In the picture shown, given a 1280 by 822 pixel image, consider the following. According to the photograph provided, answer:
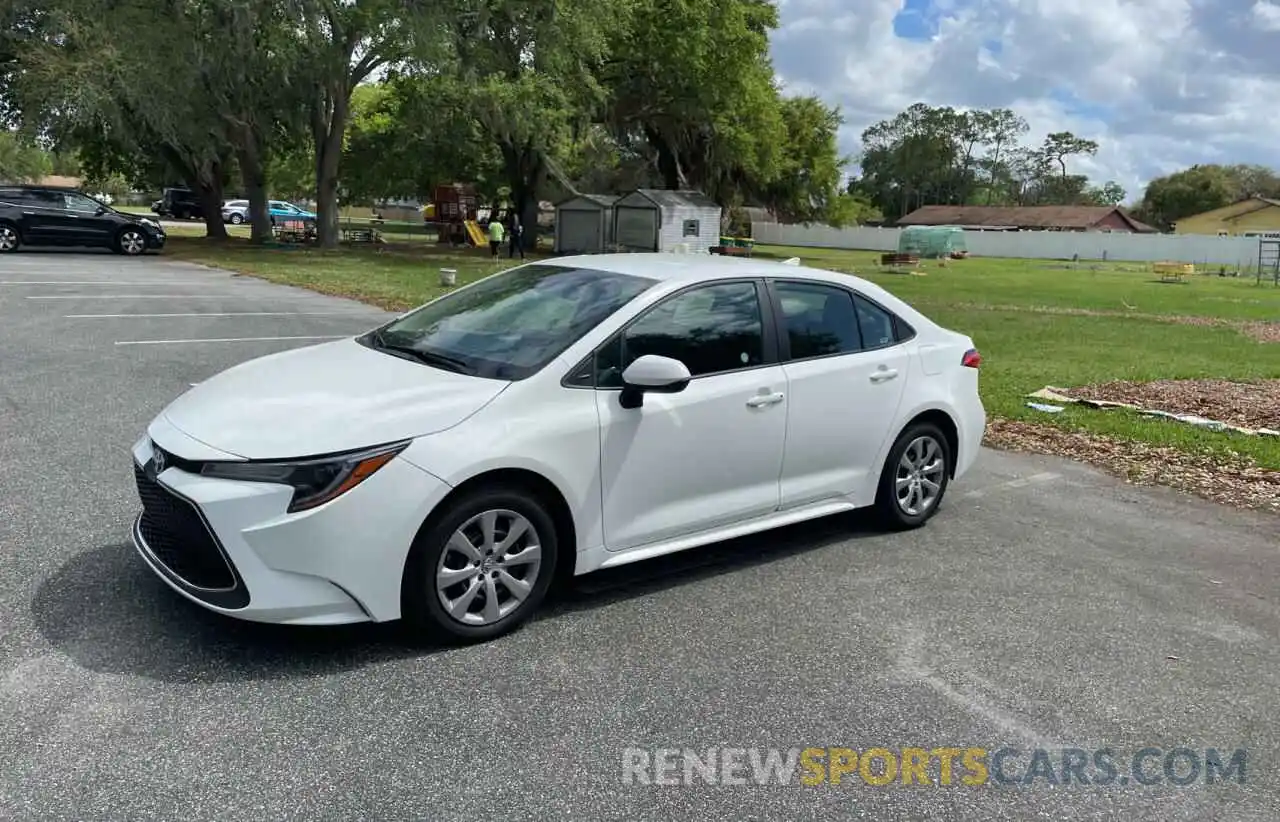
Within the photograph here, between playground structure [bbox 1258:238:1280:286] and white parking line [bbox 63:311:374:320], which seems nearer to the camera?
white parking line [bbox 63:311:374:320]

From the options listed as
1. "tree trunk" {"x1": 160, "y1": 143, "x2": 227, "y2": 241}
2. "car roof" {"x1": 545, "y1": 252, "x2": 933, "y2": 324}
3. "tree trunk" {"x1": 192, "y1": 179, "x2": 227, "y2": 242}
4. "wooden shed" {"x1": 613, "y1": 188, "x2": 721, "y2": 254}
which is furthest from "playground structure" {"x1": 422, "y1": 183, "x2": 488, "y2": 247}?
"car roof" {"x1": 545, "y1": 252, "x2": 933, "y2": 324}

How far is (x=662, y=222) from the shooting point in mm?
38250

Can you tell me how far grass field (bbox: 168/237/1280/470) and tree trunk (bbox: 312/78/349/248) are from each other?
1.15m

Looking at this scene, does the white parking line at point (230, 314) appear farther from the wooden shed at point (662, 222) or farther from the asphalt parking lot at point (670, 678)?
the wooden shed at point (662, 222)

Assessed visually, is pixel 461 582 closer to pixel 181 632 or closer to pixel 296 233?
pixel 181 632

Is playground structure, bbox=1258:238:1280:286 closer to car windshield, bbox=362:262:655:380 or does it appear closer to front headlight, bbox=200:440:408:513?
car windshield, bbox=362:262:655:380

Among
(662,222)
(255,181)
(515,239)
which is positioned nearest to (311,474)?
(515,239)

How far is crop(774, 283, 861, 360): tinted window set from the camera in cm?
500

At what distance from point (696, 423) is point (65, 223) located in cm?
2504

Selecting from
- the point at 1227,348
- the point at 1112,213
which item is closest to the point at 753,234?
the point at 1112,213

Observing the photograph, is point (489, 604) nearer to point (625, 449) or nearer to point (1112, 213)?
point (625, 449)

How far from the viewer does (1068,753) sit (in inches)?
130

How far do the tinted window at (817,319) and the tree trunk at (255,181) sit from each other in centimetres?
2995

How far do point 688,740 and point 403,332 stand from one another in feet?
8.50
